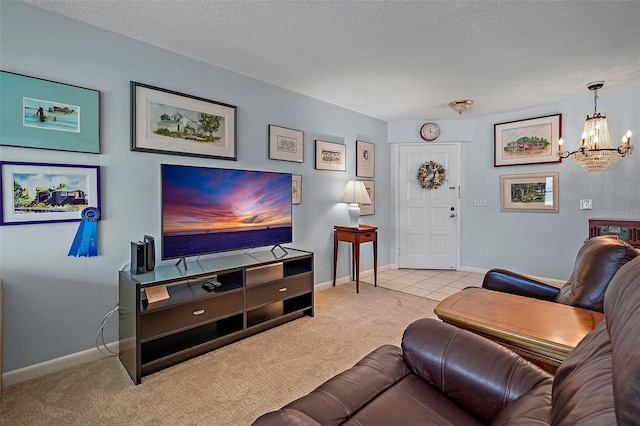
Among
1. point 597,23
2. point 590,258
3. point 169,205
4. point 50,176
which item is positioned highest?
point 597,23

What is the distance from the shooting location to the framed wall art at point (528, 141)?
13.5 feet

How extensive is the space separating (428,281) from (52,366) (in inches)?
157

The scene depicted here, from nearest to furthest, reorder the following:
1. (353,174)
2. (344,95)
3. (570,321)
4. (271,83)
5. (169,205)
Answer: (570,321), (169,205), (271,83), (344,95), (353,174)

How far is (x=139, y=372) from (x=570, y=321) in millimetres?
2476

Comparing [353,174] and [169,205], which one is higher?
[353,174]

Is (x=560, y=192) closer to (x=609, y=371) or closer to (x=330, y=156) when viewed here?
(x=330, y=156)

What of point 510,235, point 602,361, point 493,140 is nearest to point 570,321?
point 602,361

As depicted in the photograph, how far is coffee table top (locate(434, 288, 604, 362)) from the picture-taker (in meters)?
1.39

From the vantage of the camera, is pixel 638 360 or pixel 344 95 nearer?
pixel 638 360

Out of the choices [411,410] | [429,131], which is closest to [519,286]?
[411,410]

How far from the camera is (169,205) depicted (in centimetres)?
240

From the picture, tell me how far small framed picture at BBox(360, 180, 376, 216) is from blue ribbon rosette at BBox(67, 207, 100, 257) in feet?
10.4

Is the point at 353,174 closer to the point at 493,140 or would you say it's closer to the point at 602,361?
the point at 493,140

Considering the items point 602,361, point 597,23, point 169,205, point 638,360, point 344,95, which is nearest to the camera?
point 638,360
